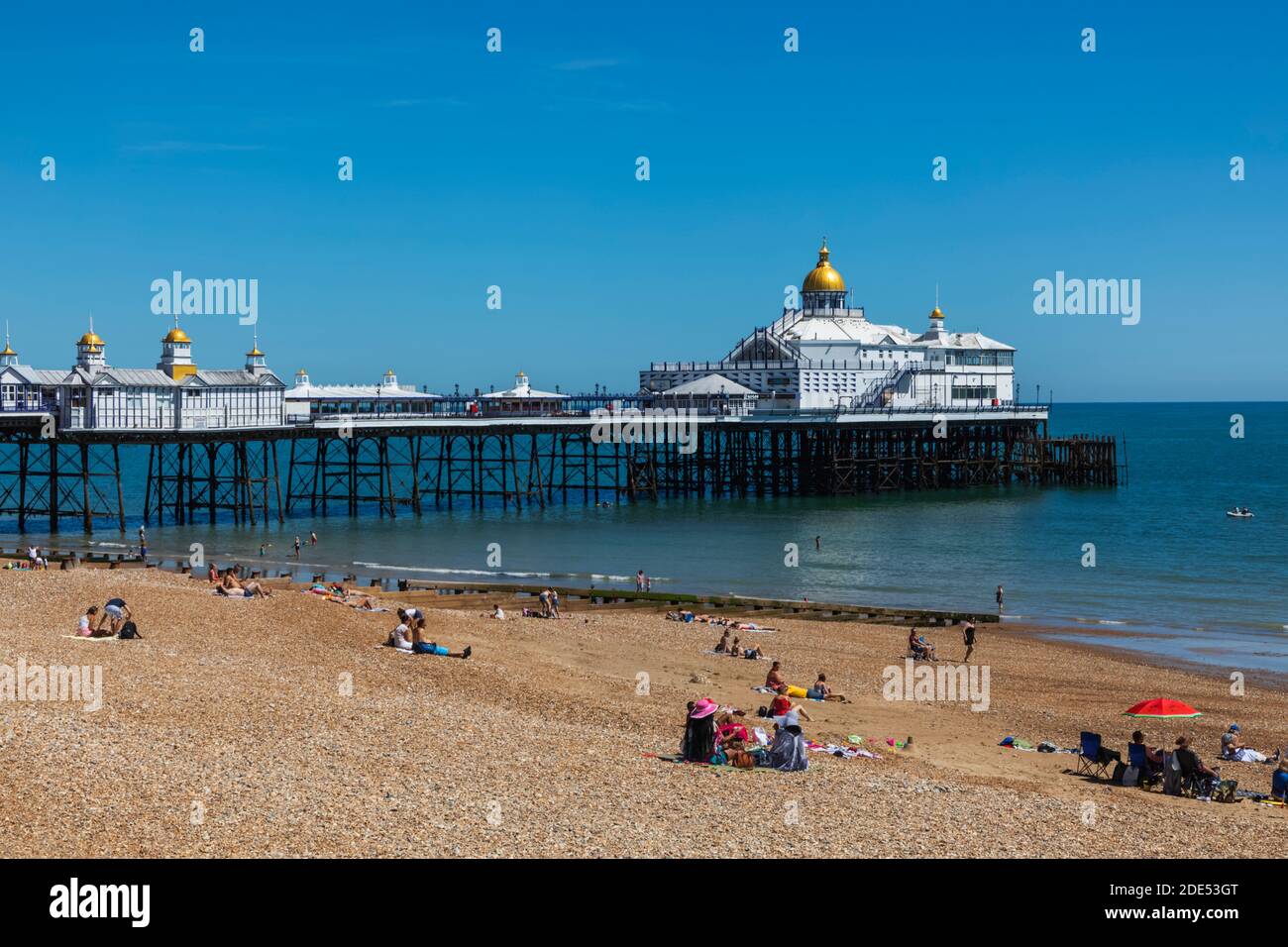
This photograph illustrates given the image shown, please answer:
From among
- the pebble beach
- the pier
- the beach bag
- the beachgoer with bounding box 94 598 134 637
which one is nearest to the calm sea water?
the pier

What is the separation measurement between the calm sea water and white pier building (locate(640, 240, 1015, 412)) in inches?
282

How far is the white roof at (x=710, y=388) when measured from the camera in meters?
71.7

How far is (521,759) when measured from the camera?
51.4 ft

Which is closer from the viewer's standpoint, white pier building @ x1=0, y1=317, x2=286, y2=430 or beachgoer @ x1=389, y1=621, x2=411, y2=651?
beachgoer @ x1=389, y1=621, x2=411, y2=651

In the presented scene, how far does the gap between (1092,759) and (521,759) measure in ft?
23.2

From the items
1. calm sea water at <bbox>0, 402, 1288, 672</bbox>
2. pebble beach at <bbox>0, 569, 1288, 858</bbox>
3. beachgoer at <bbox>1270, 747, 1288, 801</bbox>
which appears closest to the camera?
pebble beach at <bbox>0, 569, 1288, 858</bbox>

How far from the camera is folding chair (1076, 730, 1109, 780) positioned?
17.5 metres

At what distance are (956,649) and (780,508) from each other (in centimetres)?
3396

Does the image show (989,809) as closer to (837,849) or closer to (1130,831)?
(1130,831)

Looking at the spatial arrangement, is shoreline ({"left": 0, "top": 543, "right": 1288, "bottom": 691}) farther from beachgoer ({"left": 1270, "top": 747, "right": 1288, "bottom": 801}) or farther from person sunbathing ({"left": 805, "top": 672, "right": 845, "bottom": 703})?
beachgoer ({"left": 1270, "top": 747, "right": 1288, "bottom": 801})

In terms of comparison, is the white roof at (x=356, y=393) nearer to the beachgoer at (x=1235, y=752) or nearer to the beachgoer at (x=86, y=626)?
the beachgoer at (x=86, y=626)

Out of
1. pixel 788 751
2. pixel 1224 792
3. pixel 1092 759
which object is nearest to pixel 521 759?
pixel 788 751

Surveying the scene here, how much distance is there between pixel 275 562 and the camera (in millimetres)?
42344

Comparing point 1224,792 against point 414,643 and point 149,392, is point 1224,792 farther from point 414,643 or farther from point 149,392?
point 149,392
